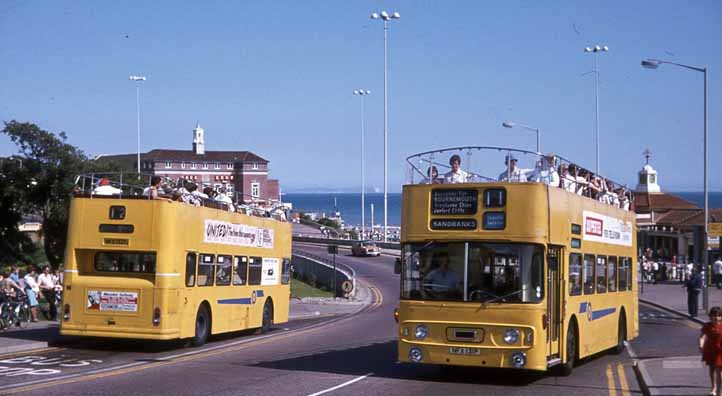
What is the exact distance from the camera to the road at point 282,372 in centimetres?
1504

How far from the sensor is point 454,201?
16.0 m

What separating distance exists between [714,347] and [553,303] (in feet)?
9.61

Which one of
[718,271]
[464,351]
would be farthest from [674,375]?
[718,271]

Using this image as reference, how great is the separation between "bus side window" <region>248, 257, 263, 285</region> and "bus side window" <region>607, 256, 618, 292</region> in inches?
386

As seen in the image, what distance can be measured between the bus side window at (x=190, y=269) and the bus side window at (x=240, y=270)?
2.89 meters

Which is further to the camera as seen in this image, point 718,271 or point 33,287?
point 718,271

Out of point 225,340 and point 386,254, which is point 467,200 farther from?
point 386,254

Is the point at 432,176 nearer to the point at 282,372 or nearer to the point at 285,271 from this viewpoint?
the point at 282,372

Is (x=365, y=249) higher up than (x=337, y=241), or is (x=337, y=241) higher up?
(x=337, y=241)

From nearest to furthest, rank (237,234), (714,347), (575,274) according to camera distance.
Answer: (714,347) → (575,274) → (237,234)

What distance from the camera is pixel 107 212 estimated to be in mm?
21047

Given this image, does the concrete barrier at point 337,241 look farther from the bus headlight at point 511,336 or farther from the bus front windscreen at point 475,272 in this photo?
the bus headlight at point 511,336

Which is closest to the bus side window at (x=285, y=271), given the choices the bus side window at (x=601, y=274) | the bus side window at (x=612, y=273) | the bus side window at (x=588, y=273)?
the bus side window at (x=612, y=273)

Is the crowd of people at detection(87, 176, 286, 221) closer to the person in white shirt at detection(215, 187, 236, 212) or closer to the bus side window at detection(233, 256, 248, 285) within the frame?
the person in white shirt at detection(215, 187, 236, 212)
